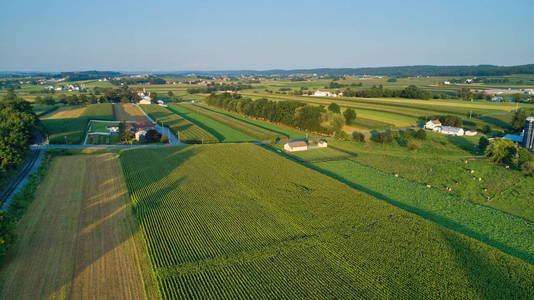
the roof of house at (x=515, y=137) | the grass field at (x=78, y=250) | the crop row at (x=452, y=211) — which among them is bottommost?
the crop row at (x=452, y=211)

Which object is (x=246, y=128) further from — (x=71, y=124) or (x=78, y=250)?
(x=78, y=250)

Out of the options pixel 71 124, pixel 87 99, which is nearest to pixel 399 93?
pixel 71 124

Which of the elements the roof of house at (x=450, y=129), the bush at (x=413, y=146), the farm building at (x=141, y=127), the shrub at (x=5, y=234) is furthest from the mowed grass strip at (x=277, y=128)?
the shrub at (x=5, y=234)

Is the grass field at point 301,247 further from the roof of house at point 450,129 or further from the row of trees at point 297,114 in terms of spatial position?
the roof of house at point 450,129

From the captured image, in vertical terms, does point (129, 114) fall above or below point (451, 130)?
above

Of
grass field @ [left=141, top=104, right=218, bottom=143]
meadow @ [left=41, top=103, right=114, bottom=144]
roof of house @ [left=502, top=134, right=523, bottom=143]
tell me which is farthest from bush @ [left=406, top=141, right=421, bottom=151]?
meadow @ [left=41, top=103, right=114, bottom=144]

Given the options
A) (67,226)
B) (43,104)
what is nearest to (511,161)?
(67,226)
